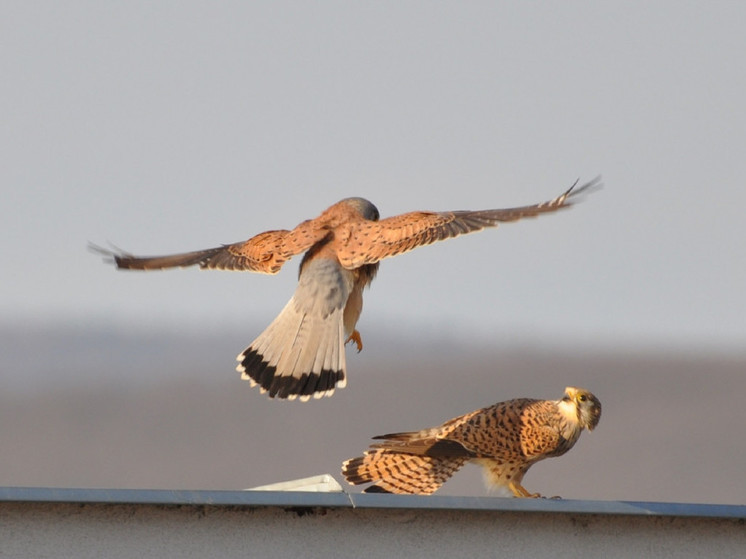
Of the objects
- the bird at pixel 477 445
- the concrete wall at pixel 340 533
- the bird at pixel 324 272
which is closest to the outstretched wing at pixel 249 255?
the bird at pixel 324 272

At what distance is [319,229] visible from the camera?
298 inches

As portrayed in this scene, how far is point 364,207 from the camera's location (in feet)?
25.8

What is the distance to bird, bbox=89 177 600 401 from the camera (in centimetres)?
710

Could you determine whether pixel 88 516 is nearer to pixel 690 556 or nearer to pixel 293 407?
pixel 690 556

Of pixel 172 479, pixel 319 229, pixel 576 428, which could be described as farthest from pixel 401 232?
pixel 172 479

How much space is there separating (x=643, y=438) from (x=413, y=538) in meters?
23.9

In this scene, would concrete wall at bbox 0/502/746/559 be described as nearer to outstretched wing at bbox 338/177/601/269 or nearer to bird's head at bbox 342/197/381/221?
outstretched wing at bbox 338/177/601/269

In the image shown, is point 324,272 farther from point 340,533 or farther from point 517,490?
point 340,533

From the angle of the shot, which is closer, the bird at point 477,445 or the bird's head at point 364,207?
the bird at point 477,445

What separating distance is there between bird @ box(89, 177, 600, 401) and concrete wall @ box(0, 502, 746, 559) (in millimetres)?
2032

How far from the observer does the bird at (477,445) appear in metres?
6.50

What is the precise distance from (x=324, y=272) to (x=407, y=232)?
475 millimetres

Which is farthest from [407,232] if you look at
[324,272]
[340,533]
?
[340,533]

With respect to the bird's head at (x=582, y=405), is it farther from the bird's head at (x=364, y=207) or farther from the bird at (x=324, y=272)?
the bird's head at (x=364, y=207)
